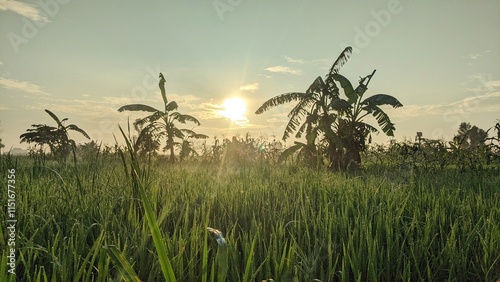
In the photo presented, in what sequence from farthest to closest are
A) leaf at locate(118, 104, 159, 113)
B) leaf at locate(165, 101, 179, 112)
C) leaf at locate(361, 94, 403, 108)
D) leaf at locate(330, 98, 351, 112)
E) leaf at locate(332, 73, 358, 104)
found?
leaf at locate(165, 101, 179, 112) → leaf at locate(118, 104, 159, 113) → leaf at locate(361, 94, 403, 108) → leaf at locate(332, 73, 358, 104) → leaf at locate(330, 98, 351, 112)

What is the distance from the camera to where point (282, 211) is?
2951 millimetres

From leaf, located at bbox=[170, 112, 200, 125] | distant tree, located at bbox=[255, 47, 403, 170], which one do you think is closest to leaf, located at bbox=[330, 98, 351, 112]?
distant tree, located at bbox=[255, 47, 403, 170]

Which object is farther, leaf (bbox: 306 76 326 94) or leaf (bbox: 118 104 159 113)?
leaf (bbox: 118 104 159 113)

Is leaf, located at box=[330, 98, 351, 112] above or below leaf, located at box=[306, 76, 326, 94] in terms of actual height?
below

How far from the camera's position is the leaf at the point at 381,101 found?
1205cm

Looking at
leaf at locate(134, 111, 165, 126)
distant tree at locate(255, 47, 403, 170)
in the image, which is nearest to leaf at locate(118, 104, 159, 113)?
leaf at locate(134, 111, 165, 126)

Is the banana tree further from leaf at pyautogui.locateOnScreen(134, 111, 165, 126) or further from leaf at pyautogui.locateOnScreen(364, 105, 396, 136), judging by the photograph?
leaf at pyautogui.locateOnScreen(134, 111, 165, 126)

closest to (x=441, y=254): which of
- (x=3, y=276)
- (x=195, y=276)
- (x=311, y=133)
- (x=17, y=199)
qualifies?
(x=195, y=276)

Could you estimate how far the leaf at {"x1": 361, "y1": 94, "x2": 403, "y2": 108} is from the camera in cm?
1205

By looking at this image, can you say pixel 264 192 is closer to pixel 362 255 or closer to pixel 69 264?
pixel 362 255

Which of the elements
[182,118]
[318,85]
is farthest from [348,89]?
[182,118]

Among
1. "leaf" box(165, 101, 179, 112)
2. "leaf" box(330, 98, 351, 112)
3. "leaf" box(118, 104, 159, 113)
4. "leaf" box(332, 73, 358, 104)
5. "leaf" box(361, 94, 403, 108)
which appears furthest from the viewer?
"leaf" box(165, 101, 179, 112)

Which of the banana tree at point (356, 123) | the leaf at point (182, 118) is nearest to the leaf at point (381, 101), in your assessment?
the banana tree at point (356, 123)

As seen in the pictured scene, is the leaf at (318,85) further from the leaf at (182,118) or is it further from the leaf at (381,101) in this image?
the leaf at (182,118)
